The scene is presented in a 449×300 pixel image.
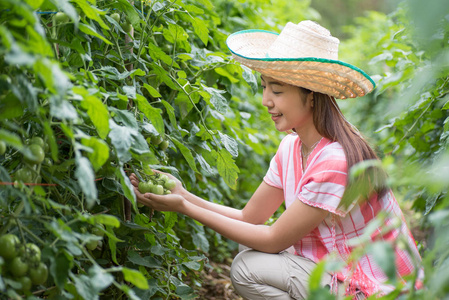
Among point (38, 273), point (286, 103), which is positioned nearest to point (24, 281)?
point (38, 273)

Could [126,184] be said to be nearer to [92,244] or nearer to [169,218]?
[92,244]

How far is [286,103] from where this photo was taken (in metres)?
1.71

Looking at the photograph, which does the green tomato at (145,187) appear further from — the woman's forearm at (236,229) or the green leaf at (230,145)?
the green leaf at (230,145)

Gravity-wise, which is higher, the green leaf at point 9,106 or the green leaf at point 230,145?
the green leaf at point 9,106

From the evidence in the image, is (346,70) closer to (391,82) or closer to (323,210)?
(323,210)

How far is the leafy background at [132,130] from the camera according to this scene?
35.0 inches

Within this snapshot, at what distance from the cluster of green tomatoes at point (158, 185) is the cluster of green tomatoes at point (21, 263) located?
523 mm

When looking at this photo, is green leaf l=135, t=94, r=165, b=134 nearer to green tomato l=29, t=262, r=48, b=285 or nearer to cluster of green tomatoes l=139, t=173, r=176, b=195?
cluster of green tomatoes l=139, t=173, r=176, b=195

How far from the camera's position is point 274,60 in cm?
161

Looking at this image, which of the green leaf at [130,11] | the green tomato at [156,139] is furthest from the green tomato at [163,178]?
the green leaf at [130,11]

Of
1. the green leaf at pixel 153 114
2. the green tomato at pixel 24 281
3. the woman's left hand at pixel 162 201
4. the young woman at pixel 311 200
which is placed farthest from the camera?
the young woman at pixel 311 200

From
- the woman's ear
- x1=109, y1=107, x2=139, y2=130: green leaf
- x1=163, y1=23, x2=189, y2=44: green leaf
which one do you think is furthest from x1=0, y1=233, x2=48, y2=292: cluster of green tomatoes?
the woman's ear

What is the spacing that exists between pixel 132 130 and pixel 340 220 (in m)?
0.86

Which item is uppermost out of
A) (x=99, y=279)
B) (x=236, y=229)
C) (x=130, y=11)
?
(x=130, y=11)
